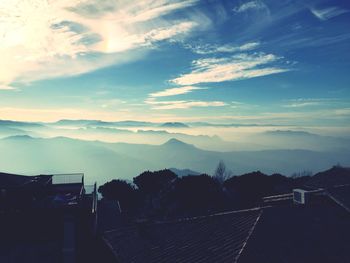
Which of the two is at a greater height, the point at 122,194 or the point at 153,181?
the point at 153,181

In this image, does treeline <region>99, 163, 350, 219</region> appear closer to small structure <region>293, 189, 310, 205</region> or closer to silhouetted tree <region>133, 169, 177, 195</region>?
silhouetted tree <region>133, 169, 177, 195</region>

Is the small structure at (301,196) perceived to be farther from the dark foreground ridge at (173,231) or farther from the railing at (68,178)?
the railing at (68,178)

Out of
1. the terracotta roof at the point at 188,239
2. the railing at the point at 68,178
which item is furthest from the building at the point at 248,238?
the railing at the point at 68,178

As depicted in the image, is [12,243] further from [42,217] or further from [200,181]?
[200,181]

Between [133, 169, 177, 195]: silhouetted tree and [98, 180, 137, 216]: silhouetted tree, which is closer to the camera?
[98, 180, 137, 216]: silhouetted tree

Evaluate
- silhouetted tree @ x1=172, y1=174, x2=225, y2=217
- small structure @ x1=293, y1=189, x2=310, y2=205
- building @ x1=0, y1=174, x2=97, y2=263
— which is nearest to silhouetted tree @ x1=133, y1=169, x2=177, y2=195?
silhouetted tree @ x1=172, y1=174, x2=225, y2=217

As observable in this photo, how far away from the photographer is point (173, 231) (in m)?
17.2

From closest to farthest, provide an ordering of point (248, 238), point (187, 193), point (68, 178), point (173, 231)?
point (248, 238)
point (173, 231)
point (68, 178)
point (187, 193)

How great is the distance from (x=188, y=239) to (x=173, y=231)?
1.55 metres

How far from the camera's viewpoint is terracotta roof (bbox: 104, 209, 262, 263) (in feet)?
46.3

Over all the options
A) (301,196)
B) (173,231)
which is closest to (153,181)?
(301,196)

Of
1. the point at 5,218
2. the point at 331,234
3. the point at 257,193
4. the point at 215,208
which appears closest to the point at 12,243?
the point at 5,218

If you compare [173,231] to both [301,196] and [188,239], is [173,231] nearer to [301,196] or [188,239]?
[188,239]

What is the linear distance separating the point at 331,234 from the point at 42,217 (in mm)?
22010
